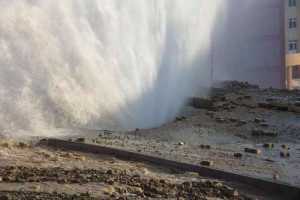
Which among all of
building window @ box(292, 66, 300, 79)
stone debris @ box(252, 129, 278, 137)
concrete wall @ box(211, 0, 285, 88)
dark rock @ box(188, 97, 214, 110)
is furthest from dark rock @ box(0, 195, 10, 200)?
building window @ box(292, 66, 300, 79)

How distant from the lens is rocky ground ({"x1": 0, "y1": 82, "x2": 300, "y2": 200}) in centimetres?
590

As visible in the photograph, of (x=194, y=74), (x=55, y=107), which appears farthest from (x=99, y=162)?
(x=194, y=74)

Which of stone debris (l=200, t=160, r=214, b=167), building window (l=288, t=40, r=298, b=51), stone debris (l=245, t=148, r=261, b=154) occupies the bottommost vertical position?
stone debris (l=200, t=160, r=214, b=167)

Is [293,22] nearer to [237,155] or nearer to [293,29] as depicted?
[293,29]

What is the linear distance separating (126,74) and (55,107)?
2.51 m

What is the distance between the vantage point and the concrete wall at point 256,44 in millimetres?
32062

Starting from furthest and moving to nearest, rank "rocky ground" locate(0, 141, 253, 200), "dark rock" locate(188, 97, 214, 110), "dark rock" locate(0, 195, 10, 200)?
"dark rock" locate(188, 97, 214, 110) < "rocky ground" locate(0, 141, 253, 200) < "dark rock" locate(0, 195, 10, 200)

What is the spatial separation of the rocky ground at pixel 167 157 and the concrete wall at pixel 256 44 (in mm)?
18969

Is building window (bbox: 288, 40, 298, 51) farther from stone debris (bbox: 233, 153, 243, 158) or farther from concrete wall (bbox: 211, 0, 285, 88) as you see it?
stone debris (bbox: 233, 153, 243, 158)

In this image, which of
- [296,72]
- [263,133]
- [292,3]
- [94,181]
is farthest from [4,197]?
[292,3]

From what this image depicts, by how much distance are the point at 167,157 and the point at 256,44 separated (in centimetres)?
2718

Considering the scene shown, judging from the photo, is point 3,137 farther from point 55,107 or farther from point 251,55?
point 251,55

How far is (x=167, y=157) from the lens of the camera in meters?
7.71

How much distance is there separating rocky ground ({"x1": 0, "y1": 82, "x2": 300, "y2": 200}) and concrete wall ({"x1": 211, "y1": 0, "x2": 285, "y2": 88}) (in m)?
19.0
